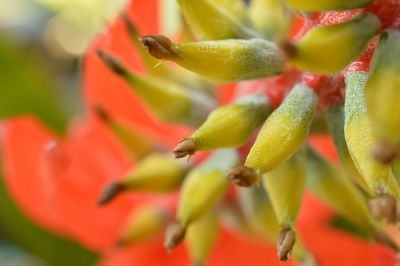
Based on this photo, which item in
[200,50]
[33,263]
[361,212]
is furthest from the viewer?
[33,263]

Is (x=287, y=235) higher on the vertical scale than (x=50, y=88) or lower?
higher

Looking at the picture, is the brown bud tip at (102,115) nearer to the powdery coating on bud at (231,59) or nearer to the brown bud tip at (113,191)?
the brown bud tip at (113,191)

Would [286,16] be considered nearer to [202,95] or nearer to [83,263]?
[202,95]

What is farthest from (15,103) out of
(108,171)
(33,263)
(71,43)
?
(71,43)

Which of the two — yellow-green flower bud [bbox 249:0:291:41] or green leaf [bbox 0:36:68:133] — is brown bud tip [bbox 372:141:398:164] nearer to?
yellow-green flower bud [bbox 249:0:291:41]

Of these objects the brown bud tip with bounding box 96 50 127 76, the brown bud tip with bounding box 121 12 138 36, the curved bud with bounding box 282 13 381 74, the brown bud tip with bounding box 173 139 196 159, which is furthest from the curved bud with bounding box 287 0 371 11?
the brown bud tip with bounding box 121 12 138 36

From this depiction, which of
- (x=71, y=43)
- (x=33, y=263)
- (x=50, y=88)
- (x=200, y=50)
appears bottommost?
(x=71, y=43)
